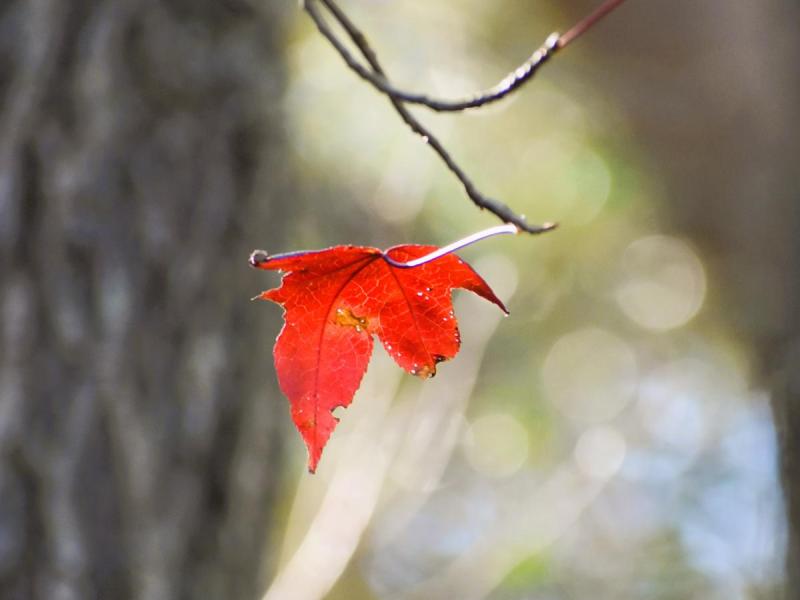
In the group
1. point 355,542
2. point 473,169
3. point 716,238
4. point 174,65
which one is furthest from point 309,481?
point 174,65

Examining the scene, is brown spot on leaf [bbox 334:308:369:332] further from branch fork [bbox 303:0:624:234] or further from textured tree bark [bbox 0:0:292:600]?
textured tree bark [bbox 0:0:292:600]

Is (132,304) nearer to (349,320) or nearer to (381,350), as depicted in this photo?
(349,320)

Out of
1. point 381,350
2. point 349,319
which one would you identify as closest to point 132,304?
point 349,319

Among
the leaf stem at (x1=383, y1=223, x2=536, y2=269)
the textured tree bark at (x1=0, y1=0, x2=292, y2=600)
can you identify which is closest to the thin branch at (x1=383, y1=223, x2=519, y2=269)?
the leaf stem at (x1=383, y1=223, x2=536, y2=269)

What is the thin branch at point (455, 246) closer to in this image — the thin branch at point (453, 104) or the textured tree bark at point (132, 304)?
the thin branch at point (453, 104)

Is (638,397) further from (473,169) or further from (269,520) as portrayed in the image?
(269,520)

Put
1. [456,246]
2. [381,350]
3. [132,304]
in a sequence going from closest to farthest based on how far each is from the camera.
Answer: [456,246], [132,304], [381,350]

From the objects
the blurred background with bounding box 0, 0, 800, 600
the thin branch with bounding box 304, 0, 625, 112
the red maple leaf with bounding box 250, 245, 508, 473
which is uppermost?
the thin branch with bounding box 304, 0, 625, 112
